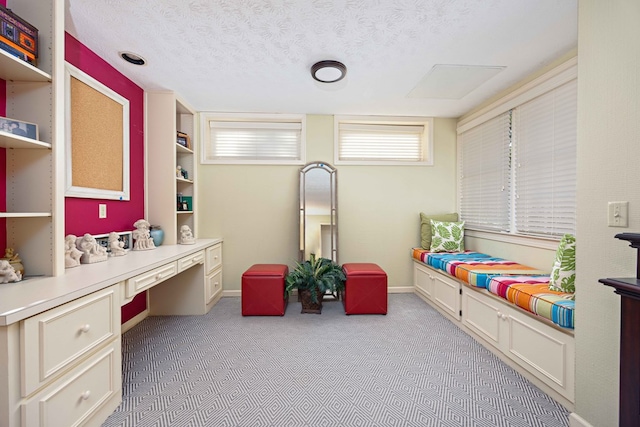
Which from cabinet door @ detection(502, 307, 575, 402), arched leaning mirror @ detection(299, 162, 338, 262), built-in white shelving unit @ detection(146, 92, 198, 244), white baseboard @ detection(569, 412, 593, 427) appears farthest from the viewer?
arched leaning mirror @ detection(299, 162, 338, 262)

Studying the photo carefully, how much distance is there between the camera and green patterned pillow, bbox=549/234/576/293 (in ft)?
6.43

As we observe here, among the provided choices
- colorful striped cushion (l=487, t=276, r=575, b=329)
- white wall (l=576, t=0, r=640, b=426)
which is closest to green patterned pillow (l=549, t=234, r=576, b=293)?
colorful striped cushion (l=487, t=276, r=575, b=329)

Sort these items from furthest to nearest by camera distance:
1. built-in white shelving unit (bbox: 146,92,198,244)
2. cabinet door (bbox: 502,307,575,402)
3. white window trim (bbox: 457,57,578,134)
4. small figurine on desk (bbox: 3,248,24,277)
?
built-in white shelving unit (bbox: 146,92,198,244) < white window trim (bbox: 457,57,578,134) < cabinet door (bbox: 502,307,575,402) < small figurine on desk (bbox: 3,248,24,277)

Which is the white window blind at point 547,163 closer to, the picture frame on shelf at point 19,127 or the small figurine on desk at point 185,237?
the small figurine on desk at point 185,237

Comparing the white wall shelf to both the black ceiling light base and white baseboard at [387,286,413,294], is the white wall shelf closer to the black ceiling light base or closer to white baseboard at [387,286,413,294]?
the black ceiling light base

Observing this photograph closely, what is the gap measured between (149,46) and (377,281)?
3.00 meters

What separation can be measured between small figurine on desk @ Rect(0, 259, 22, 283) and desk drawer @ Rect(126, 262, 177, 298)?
0.51 meters

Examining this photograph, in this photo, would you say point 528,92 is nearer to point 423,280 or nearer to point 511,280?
point 511,280

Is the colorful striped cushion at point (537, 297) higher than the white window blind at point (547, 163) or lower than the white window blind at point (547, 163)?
lower

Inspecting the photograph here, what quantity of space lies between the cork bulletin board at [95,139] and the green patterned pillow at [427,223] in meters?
3.50

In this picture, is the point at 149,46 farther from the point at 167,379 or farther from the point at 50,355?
the point at 167,379

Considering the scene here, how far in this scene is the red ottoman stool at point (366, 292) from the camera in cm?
318

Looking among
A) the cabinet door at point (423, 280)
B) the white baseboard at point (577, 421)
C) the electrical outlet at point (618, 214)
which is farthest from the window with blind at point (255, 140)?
the white baseboard at point (577, 421)

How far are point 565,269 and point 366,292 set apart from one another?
175 centimetres
